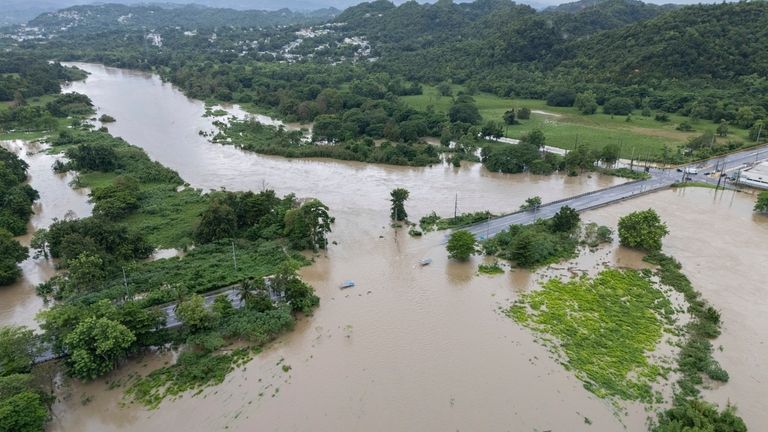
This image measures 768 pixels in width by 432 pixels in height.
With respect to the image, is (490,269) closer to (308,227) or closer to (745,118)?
(308,227)

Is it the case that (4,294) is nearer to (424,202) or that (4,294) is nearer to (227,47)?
(424,202)

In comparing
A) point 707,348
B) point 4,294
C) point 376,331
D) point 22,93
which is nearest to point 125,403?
point 376,331

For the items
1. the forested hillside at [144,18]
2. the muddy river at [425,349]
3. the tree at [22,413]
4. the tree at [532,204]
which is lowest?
the muddy river at [425,349]

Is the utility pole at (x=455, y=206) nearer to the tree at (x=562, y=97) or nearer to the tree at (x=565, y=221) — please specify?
the tree at (x=565, y=221)

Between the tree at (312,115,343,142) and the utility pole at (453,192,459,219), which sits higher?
the tree at (312,115,343,142)

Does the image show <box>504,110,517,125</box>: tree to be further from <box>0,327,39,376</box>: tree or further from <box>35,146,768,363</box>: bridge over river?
<box>0,327,39,376</box>: tree

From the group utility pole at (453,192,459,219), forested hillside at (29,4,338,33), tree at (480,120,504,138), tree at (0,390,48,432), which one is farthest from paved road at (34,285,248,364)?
forested hillside at (29,4,338,33)

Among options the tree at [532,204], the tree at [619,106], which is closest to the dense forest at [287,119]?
the tree at [619,106]

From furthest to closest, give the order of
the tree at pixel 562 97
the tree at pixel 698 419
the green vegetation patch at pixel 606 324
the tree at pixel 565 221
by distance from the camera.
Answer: the tree at pixel 562 97
the tree at pixel 565 221
the green vegetation patch at pixel 606 324
the tree at pixel 698 419
